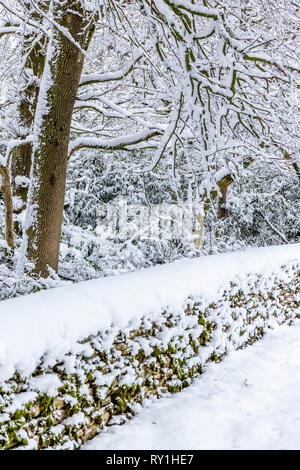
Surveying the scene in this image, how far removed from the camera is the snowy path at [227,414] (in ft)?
9.65

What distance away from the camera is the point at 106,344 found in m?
2.85

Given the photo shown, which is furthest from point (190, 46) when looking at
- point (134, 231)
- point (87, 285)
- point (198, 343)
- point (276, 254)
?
point (134, 231)

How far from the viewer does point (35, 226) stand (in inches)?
175

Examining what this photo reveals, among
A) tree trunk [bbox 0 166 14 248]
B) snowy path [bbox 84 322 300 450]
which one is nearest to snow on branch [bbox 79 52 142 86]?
tree trunk [bbox 0 166 14 248]

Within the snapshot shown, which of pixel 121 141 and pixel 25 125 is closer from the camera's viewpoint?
pixel 121 141

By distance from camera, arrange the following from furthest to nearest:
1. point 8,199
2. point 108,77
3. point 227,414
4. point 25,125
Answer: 1. point 25,125
2. point 108,77
3. point 8,199
4. point 227,414

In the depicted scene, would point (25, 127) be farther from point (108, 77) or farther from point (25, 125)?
point (108, 77)

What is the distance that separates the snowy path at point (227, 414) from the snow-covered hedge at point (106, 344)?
137 mm

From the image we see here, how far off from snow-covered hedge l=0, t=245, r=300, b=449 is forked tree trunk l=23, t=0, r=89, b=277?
136 centimetres

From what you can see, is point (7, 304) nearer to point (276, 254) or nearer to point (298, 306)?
point (276, 254)

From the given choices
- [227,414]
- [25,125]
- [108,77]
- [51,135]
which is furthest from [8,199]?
[227,414]

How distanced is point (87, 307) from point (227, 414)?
173 cm

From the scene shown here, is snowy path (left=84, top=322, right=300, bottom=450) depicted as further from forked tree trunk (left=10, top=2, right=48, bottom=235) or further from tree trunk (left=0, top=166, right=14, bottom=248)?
forked tree trunk (left=10, top=2, right=48, bottom=235)
